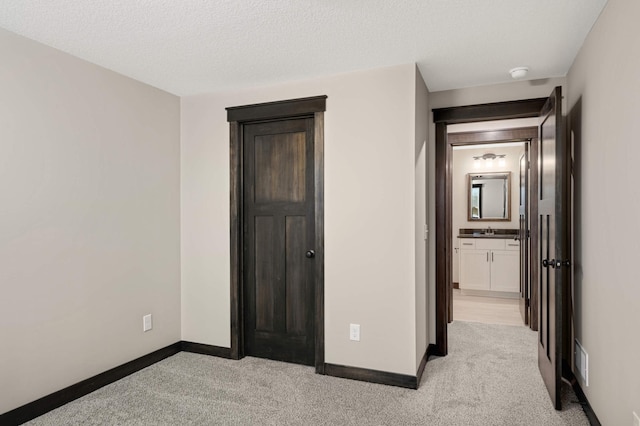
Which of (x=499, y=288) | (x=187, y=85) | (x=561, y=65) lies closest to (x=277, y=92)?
(x=187, y=85)

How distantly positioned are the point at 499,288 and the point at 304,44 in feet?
16.7

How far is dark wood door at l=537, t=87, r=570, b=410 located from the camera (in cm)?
253

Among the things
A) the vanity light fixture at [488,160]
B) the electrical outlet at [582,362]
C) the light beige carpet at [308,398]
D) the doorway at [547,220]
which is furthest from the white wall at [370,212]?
the vanity light fixture at [488,160]

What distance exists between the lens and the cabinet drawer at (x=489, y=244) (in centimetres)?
620


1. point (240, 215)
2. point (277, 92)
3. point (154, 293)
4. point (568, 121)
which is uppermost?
point (277, 92)

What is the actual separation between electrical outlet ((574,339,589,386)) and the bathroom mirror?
13.8ft

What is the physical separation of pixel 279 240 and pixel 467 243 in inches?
159

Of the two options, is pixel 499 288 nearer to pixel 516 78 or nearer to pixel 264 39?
pixel 516 78

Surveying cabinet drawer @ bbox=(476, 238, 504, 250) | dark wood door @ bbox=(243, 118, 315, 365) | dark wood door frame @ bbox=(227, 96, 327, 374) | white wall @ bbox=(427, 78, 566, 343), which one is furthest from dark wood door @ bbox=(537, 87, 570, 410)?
cabinet drawer @ bbox=(476, 238, 504, 250)

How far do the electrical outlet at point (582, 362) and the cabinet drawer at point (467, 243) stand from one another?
11.9 ft

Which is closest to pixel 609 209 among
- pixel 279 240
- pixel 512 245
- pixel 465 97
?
pixel 465 97

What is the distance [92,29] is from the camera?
2.38 metres

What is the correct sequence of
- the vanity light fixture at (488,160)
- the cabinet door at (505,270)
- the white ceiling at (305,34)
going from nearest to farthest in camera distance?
the white ceiling at (305,34) → the cabinet door at (505,270) → the vanity light fixture at (488,160)

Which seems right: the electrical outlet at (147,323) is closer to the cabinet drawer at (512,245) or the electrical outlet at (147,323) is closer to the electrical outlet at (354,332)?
the electrical outlet at (354,332)
